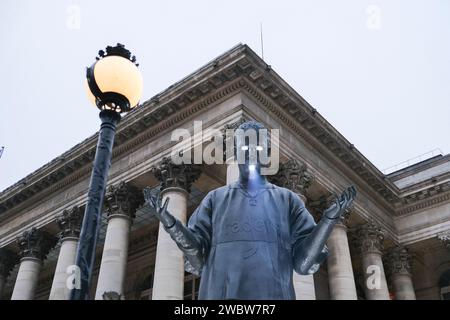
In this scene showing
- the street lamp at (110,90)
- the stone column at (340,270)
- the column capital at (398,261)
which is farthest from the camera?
the column capital at (398,261)

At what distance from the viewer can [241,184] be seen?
365cm

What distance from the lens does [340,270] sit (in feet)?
58.5

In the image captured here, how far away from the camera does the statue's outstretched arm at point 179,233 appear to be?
10.8ft

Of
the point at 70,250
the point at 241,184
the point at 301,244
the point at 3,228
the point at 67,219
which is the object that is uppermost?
the point at 3,228

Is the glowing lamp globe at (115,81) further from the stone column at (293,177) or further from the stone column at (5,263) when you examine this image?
the stone column at (5,263)

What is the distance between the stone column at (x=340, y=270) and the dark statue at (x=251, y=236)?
577 inches

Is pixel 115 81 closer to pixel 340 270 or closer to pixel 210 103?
pixel 210 103

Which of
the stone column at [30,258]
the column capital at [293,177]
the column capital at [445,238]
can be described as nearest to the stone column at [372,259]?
the column capital at [445,238]

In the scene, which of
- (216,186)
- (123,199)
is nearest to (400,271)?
(216,186)

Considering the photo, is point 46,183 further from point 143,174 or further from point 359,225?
point 359,225

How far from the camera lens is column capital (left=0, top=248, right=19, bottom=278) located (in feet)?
79.4

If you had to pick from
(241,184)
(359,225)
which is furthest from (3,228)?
(241,184)

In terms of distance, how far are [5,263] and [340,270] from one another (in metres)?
16.5
